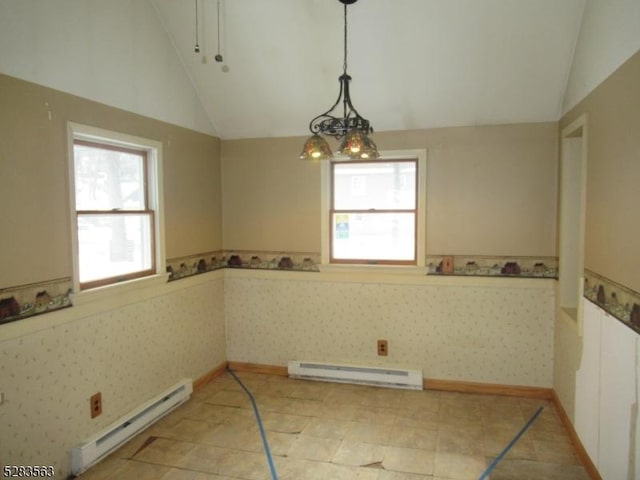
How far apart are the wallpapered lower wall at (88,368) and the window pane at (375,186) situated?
5.58 feet

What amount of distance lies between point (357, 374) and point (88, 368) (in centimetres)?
244

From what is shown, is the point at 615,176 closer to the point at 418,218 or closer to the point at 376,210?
the point at 418,218

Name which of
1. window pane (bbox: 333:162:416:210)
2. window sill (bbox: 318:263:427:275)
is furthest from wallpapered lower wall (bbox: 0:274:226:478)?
window pane (bbox: 333:162:416:210)

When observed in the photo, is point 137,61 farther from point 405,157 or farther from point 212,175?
point 405,157

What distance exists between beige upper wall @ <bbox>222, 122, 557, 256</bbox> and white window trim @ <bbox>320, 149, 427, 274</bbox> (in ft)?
0.17

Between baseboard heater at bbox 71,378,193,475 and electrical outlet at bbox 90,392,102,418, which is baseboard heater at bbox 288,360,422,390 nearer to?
baseboard heater at bbox 71,378,193,475

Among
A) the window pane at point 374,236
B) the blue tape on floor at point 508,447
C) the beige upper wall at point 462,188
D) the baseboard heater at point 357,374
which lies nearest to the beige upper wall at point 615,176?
the beige upper wall at point 462,188

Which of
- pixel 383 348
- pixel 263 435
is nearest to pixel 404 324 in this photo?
pixel 383 348

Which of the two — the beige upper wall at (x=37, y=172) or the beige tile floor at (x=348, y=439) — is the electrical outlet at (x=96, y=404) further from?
the beige upper wall at (x=37, y=172)

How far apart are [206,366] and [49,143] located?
2.64 m

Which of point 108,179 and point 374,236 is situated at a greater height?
point 108,179

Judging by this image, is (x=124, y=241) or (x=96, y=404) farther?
(x=124, y=241)

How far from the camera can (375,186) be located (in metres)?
4.44

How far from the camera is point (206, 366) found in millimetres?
4539
